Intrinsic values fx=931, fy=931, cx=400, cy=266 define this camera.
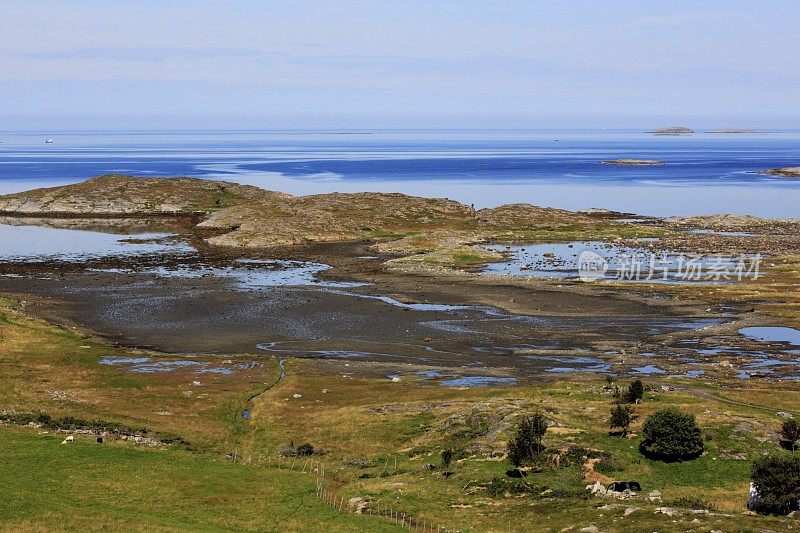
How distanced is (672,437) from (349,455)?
1612 centimetres

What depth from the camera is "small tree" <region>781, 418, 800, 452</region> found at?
146 feet

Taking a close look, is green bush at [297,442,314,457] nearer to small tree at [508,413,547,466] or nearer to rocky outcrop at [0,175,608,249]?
small tree at [508,413,547,466]

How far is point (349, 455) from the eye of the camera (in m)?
48.1

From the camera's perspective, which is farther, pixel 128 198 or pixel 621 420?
pixel 128 198

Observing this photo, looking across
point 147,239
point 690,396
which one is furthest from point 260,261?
point 690,396

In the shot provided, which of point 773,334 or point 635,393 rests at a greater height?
point 635,393

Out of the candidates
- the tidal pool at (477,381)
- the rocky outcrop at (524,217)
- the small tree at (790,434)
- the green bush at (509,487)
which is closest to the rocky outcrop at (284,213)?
the rocky outcrop at (524,217)

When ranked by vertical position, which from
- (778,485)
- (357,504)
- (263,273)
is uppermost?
(778,485)

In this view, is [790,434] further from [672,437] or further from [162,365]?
[162,365]

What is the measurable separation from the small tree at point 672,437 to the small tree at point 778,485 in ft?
21.5

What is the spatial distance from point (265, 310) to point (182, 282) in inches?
720

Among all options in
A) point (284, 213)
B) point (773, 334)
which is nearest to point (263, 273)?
point (284, 213)

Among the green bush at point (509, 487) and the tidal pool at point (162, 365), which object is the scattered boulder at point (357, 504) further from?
the tidal pool at point (162, 365)

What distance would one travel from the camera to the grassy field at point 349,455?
37.6 m
